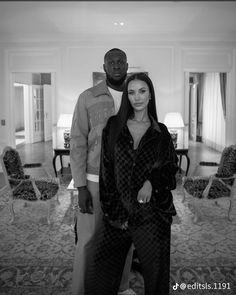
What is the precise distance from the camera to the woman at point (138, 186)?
160 cm

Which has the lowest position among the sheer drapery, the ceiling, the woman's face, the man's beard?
the woman's face

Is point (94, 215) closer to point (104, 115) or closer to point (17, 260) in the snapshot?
point (104, 115)

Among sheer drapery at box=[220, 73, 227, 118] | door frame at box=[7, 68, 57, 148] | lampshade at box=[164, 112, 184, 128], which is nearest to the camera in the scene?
lampshade at box=[164, 112, 184, 128]

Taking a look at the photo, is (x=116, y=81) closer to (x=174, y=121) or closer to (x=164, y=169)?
(x=164, y=169)

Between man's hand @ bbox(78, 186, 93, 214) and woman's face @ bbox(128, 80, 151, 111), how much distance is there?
1.83ft

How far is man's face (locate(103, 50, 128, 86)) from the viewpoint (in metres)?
1.80

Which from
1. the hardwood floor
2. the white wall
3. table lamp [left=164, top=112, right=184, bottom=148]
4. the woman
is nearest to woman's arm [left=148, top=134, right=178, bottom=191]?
the woman

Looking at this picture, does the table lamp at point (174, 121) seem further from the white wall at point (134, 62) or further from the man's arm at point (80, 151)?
the man's arm at point (80, 151)

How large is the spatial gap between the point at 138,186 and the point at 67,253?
1.72 meters

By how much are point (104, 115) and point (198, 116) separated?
37.3 feet

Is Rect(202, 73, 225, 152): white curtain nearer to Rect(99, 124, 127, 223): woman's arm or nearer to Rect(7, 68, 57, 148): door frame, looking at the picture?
Rect(7, 68, 57, 148): door frame

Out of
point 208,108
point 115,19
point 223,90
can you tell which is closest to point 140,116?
point 115,19

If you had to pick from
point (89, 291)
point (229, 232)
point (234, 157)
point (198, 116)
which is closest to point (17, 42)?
point (234, 157)

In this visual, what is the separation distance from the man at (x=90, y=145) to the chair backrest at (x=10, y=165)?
6.74 feet
